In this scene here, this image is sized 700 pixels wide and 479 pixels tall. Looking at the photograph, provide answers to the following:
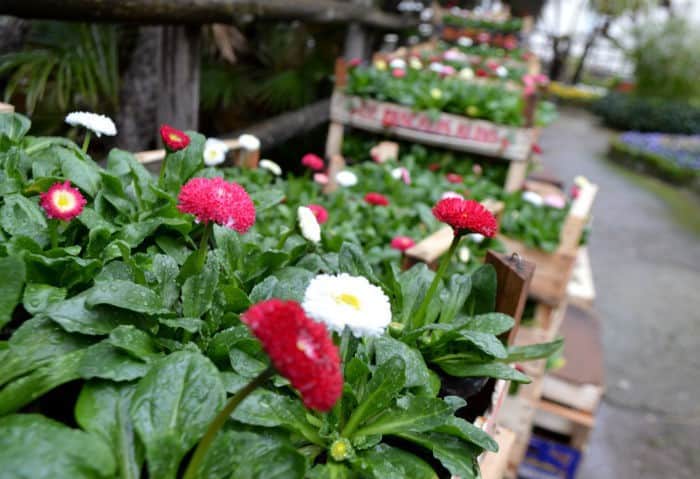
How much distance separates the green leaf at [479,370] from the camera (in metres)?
1.10

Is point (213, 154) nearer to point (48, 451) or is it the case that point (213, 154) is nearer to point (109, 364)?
point (109, 364)

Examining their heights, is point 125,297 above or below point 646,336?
above

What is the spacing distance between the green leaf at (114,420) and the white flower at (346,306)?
27 cm

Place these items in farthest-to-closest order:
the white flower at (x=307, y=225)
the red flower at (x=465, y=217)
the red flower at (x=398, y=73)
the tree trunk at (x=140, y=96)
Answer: the red flower at (x=398, y=73) < the tree trunk at (x=140, y=96) < the white flower at (x=307, y=225) < the red flower at (x=465, y=217)

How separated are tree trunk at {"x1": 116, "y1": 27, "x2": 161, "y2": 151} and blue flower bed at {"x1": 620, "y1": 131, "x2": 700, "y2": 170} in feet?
33.1

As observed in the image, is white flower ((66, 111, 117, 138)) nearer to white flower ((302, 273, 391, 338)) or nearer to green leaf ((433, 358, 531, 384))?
white flower ((302, 273, 391, 338))

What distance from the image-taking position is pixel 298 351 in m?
0.57

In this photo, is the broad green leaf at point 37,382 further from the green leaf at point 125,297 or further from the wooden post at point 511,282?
the wooden post at point 511,282

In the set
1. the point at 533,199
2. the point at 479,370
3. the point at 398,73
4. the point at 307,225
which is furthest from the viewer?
the point at 398,73

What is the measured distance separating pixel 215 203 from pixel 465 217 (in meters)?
0.42

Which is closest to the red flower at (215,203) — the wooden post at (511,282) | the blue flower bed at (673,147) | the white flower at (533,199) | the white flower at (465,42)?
the wooden post at (511,282)

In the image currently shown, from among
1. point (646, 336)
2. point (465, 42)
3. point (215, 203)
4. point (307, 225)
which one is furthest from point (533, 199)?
point (465, 42)

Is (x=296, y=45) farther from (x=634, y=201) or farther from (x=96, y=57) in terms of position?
(x=634, y=201)

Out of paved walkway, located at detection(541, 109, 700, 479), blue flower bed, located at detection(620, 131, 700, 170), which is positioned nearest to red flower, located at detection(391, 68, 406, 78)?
paved walkway, located at detection(541, 109, 700, 479)
